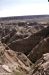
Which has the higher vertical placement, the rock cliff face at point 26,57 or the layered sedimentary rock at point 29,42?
the rock cliff face at point 26,57

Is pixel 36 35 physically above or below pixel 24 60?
below

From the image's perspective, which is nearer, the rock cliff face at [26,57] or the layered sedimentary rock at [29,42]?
the rock cliff face at [26,57]

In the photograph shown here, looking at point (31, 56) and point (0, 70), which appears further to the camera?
point (31, 56)

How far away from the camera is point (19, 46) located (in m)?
62.7

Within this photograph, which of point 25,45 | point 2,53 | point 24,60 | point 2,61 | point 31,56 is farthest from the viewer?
point 25,45

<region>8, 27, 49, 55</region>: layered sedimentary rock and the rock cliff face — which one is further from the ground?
the rock cliff face

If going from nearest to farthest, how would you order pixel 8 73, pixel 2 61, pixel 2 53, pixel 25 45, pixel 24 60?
pixel 8 73
pixel 2 61
pixel 2 53
pixel 24 60
pixel 25 45

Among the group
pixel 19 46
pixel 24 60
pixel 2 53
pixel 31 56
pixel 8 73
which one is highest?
pixel 8 73

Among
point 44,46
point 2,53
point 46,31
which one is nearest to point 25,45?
point 46,31

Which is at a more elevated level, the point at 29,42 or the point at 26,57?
the point at 26,57

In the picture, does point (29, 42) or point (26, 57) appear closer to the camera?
point (26, 57)

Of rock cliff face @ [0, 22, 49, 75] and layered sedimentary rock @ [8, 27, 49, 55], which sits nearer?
rock cliff face @ [0, 22, 49, 75]

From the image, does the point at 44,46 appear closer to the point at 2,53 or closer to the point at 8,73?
the point at 2,53

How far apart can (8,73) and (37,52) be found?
83.2ft
